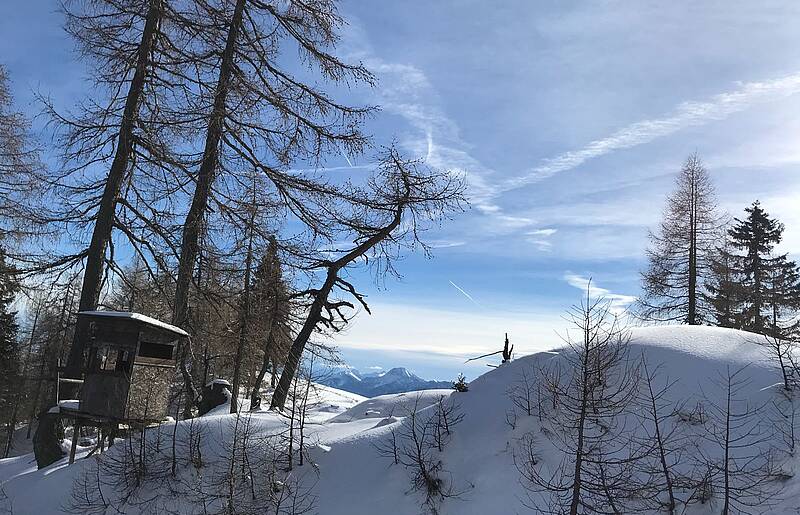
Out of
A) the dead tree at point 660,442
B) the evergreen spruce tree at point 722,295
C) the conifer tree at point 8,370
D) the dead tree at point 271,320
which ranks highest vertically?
the evergreen spruce tree at point 722,295

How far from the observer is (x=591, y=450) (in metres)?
8.23

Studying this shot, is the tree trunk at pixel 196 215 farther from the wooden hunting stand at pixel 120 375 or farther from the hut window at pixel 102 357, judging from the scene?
the hut window at pixel 102 357

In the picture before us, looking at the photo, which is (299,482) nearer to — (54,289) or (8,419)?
(54,289)

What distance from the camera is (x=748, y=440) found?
27.7ft

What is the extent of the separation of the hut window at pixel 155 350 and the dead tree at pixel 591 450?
299 inches

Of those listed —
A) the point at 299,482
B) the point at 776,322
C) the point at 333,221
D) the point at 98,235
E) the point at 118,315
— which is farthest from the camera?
the point at 776,322

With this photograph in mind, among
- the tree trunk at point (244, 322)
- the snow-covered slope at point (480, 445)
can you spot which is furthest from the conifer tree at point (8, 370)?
the snow-covered slope at point (480, 445)

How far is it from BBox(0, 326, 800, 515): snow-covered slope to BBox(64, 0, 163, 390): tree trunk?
11.9 ft

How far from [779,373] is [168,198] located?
13.5m

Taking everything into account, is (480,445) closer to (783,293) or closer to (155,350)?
(155,350)

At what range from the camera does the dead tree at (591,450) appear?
7.52 metres

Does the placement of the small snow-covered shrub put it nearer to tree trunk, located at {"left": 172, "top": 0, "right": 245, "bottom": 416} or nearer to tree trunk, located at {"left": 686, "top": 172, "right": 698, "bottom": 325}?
tree trunk, located at {"left": 172, "top": 0, "right": 245, "bottom": 416}

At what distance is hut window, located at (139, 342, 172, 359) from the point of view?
435 inches

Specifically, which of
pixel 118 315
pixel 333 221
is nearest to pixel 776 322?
pixel 333 221
